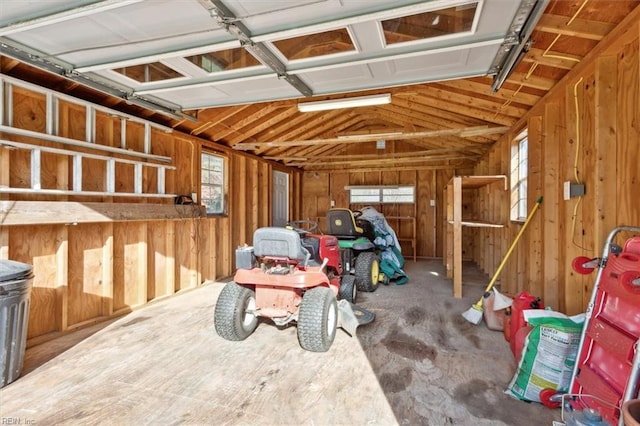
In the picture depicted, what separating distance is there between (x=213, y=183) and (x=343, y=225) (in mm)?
2464

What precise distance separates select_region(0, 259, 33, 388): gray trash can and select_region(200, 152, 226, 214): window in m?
2.87

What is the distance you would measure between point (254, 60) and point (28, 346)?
129 inches

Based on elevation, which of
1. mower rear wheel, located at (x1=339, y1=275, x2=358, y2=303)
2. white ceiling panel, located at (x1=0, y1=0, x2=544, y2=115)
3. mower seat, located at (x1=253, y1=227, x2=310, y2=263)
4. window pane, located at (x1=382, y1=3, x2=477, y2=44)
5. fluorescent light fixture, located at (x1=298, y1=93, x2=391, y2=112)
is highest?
fluorescent light fixture, located at (x1=298, y1=93, x2=391, y2=112)

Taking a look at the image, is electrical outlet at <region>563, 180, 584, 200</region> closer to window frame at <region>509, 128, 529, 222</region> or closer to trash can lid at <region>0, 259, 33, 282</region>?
window frame at <region>509, 128, 529, 222</region>

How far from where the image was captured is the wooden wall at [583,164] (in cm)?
196

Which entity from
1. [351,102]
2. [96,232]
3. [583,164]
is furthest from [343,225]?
[96,232]

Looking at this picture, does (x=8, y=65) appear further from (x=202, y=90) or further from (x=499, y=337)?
(x=499, y=337)

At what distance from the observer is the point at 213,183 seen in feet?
17.3

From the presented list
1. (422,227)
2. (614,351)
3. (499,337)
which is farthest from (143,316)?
(422,227)

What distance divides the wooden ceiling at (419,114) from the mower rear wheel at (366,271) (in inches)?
85.4

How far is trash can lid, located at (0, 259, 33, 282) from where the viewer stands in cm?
204

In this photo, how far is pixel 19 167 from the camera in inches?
107

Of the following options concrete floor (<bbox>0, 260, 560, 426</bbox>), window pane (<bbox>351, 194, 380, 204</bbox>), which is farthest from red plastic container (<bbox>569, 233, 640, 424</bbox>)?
window pane (<bbox>351, 194, 380, 204</bbox>)

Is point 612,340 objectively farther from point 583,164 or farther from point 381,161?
point 381,161
